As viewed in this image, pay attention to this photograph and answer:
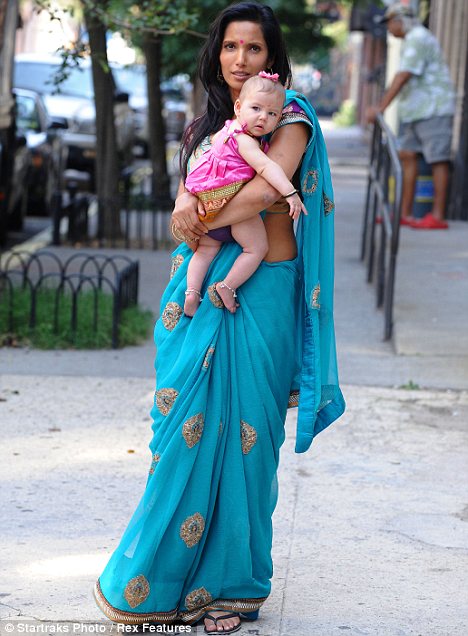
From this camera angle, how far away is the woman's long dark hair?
3.38m

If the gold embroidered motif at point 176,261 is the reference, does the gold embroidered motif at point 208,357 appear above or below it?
below

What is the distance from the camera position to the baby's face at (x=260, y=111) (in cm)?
323

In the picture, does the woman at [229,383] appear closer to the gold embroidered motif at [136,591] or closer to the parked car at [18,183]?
the gold embroidered motif at [136,591]

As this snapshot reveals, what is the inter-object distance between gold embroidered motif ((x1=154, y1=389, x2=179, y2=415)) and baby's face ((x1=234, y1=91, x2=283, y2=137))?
78 cm

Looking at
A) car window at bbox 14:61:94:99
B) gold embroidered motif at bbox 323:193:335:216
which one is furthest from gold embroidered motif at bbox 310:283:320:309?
car window at bbox 14:61:94:99

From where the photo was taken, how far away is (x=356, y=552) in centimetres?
420

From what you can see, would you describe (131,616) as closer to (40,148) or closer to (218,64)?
(218,64)

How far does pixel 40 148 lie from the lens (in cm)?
1339

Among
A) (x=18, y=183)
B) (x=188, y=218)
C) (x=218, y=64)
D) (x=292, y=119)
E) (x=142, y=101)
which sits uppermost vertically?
(x=218, y=64)

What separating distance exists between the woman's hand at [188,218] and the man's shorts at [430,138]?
7.28m

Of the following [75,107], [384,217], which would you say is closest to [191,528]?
[384,217]

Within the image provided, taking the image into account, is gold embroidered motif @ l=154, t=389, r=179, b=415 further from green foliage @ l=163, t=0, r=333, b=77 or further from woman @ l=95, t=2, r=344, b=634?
green foliage @ l=163, t=0, r=333, b=77

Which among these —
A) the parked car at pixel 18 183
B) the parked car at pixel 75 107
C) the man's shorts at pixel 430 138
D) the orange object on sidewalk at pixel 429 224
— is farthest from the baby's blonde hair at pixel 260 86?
the parked car at pixel 75 107

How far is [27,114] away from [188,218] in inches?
443
